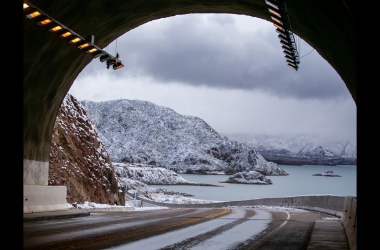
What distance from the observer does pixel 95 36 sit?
1738 centimetres

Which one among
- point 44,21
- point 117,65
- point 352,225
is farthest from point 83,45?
point 352,225

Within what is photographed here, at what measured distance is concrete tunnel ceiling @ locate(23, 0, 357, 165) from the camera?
38.8 ft

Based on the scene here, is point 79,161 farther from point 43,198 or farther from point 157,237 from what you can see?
point 157,237

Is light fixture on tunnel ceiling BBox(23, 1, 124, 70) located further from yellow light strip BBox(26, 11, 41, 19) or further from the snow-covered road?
the snow-covered road

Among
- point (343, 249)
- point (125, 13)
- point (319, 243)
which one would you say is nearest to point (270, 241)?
point (319, 243)

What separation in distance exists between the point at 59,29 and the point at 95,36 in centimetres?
322

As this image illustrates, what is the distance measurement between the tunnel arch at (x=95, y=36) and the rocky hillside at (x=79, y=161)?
10.3 metres

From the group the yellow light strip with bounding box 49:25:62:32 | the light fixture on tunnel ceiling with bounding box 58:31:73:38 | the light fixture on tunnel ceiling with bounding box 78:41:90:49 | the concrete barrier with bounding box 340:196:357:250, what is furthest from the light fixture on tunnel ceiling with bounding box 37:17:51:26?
the concrete barrier with bounding box 340:196:357:250

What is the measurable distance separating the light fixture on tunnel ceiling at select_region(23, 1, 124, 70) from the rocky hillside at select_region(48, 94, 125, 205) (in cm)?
1426

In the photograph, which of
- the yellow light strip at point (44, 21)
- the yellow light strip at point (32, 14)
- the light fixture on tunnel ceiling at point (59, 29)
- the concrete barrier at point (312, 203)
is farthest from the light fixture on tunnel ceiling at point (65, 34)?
the concrete barrier at point (312, 203)

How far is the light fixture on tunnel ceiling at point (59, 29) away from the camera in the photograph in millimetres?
12383
